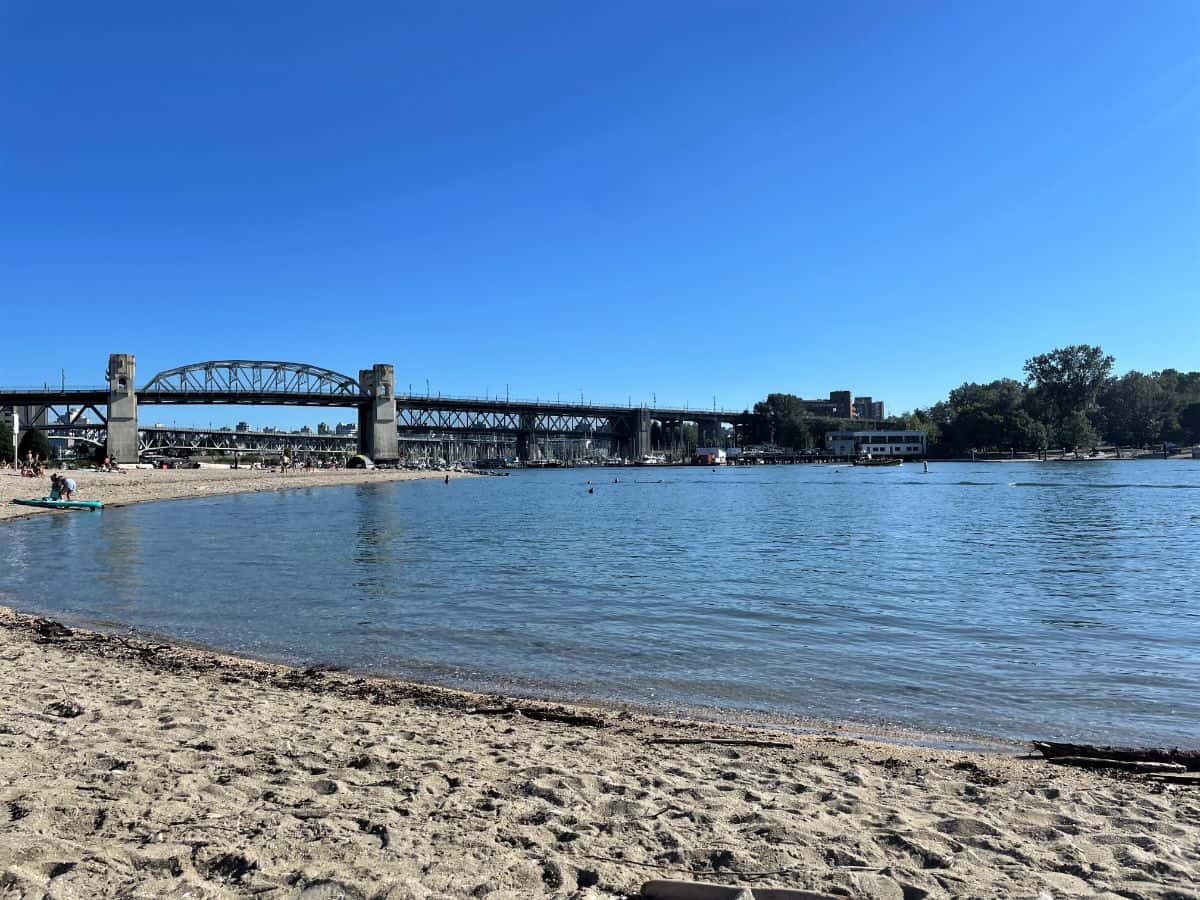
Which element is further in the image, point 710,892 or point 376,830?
point 376,830

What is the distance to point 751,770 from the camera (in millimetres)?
7098

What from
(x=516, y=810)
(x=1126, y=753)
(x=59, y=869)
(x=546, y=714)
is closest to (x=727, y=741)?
(x=546, y=714)

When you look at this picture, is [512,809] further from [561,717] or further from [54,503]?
[54,503]

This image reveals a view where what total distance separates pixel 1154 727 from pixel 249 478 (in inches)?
3976

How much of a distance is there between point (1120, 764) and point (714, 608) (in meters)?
10.1

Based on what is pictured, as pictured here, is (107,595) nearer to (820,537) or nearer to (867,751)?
(867,751)

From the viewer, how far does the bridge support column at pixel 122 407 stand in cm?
13000

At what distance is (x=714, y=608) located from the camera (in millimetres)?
17281

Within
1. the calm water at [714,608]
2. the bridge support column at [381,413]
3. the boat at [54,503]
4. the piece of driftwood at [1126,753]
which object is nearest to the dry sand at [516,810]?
the piece of driftwood at [1126,753]

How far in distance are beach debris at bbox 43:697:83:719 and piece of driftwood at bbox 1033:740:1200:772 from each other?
9.76 metres

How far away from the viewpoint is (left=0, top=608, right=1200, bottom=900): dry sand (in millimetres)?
4730

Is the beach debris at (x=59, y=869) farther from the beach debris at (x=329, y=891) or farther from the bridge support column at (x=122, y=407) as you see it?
the bridge support column at (x=122, y=407)

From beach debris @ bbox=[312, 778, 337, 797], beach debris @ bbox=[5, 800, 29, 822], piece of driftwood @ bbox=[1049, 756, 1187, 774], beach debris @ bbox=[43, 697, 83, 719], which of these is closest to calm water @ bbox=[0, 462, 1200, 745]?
piece of driftwood @ bbox=[1049, 756, 1187, 774]

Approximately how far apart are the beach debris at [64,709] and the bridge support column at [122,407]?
13895cm
